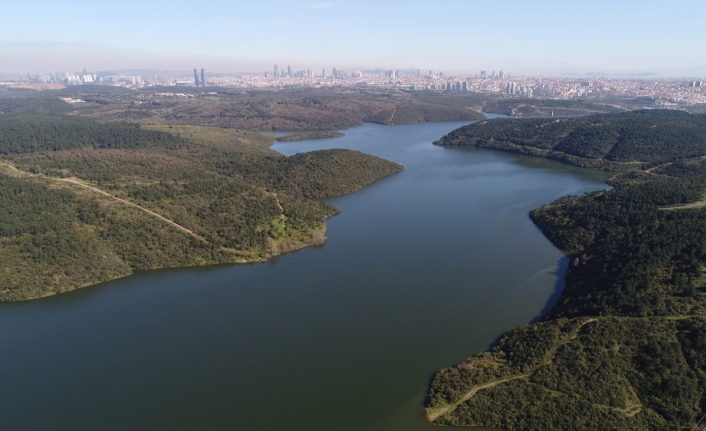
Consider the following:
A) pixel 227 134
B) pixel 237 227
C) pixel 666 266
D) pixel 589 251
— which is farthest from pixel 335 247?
pixel 227 134

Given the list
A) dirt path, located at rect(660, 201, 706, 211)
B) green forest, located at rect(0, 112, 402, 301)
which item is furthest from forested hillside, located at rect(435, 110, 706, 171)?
green forest, located at rect(0, 112, 402, 301)

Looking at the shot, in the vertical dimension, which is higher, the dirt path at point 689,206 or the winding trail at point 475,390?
the dirt path at point 689,206

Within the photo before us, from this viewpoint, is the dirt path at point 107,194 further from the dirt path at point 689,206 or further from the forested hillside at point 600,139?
the forested hillside at point 600,139

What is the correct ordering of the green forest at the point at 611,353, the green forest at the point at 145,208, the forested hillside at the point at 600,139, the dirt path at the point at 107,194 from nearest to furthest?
the green forest at the point at 611,353, the green forest at the point at 145,208, the dirt path at the point at 107,194, the forested hillside at the point at 600,139

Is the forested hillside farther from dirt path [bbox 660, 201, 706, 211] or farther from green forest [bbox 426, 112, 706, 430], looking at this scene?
green forest [bbox 426, 112, 706, 430]

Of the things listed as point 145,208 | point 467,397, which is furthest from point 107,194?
point 467,397

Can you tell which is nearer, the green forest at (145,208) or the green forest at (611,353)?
the green forest at (611,353)

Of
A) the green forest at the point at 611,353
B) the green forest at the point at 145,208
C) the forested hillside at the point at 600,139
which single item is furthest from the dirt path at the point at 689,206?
the forested hillside at the point at 600,139
